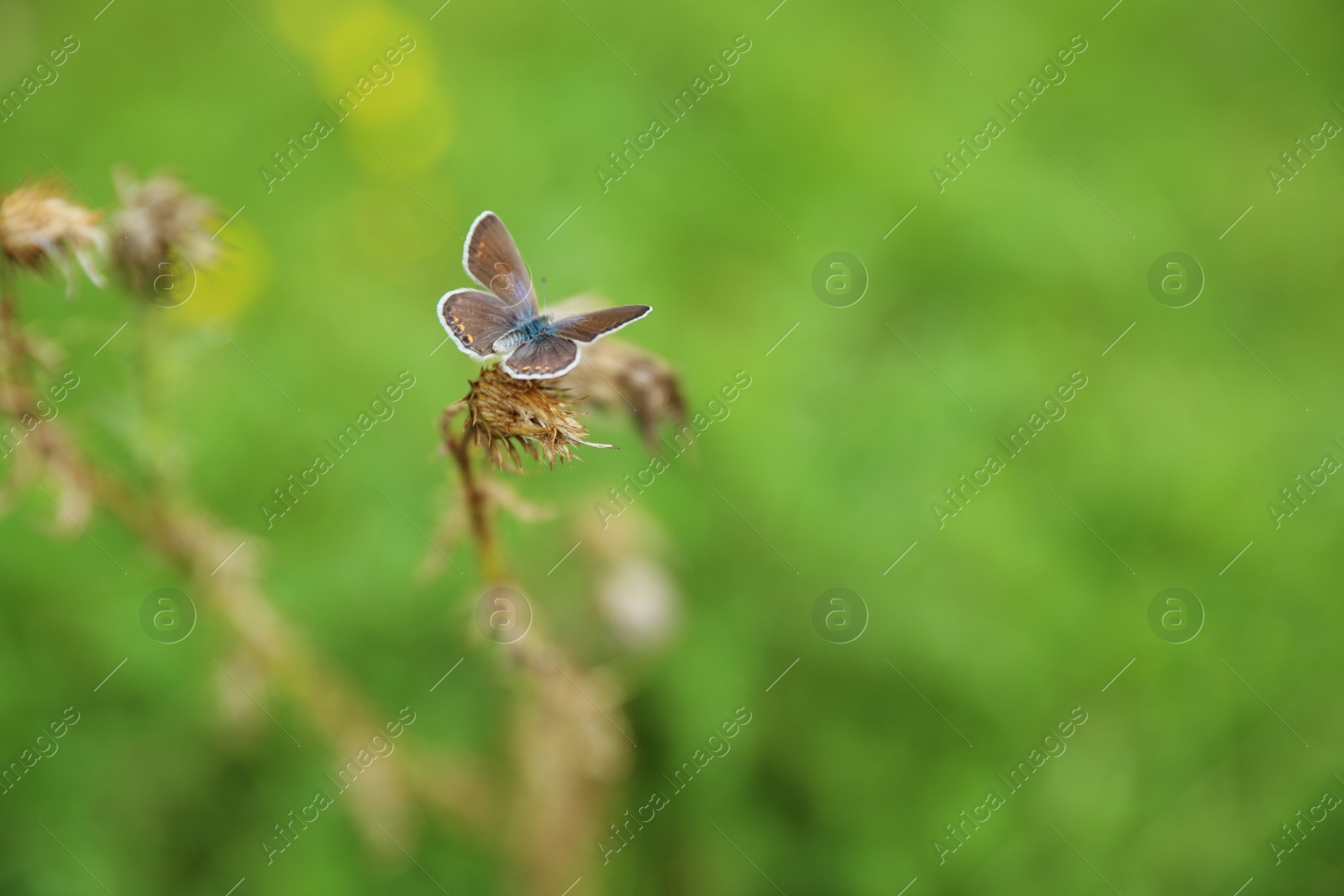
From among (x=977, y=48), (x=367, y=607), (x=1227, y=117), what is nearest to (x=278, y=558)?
(x=367, y=607)

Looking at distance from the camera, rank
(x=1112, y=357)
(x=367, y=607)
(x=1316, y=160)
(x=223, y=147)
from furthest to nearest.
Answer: (x=1316, y=160), (x=223, y=147), (x=1112, y=357), (x=367, y=607)

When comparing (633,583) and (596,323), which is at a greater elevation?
(596,323)

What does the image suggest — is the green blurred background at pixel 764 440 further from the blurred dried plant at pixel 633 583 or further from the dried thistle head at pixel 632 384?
the dried thistle head at pixel 632 384

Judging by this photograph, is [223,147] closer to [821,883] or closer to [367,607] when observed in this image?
[367,607]

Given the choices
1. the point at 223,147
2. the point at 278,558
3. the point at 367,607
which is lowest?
the point at 367,607

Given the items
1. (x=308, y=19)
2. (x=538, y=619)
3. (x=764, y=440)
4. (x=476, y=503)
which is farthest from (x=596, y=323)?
(x=308, y=19)

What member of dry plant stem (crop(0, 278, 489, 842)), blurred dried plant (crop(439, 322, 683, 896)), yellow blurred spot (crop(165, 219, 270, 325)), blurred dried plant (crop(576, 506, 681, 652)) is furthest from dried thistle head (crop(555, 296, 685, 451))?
yellow blurred spot (crop(165, 219, 270, 325))

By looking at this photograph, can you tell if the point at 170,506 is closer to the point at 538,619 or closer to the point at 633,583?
the point at 538,619

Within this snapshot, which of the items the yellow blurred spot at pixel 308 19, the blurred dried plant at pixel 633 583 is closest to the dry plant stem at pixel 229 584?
the blurred dried plant at pixel 633 583
